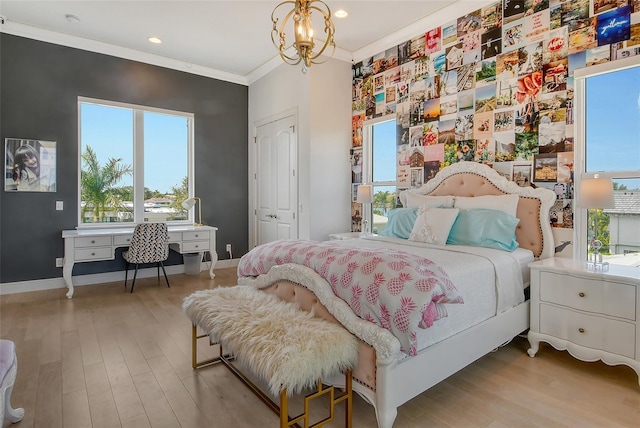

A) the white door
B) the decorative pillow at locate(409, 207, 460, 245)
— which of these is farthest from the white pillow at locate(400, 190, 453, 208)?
the white door

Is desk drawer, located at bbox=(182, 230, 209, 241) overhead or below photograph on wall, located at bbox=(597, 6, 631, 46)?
below

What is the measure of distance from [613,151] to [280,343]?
2.83 m

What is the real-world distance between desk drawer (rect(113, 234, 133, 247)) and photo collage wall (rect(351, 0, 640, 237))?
3262 mm

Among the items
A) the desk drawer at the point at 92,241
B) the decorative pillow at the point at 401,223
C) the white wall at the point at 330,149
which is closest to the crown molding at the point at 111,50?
the white wall at the point at 330,149

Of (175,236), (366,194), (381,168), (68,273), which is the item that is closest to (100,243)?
(68,273)

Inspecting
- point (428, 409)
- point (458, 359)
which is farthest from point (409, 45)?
point (428, 409)

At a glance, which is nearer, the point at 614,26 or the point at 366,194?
the point at 614,26

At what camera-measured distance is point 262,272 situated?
2.53 m

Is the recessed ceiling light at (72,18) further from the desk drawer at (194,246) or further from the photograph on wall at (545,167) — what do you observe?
the photograph on wall at (545,167)

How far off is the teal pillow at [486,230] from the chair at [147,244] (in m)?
3.21

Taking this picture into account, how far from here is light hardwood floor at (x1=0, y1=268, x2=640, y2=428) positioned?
1.80m

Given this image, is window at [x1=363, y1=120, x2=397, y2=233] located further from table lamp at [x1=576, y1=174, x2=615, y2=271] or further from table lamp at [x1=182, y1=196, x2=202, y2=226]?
table lamp at [x1=182, y1=196, x2=202, y2=226]

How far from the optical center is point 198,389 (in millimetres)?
2080

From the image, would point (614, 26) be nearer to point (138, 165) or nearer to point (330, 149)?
point (330, 149)
